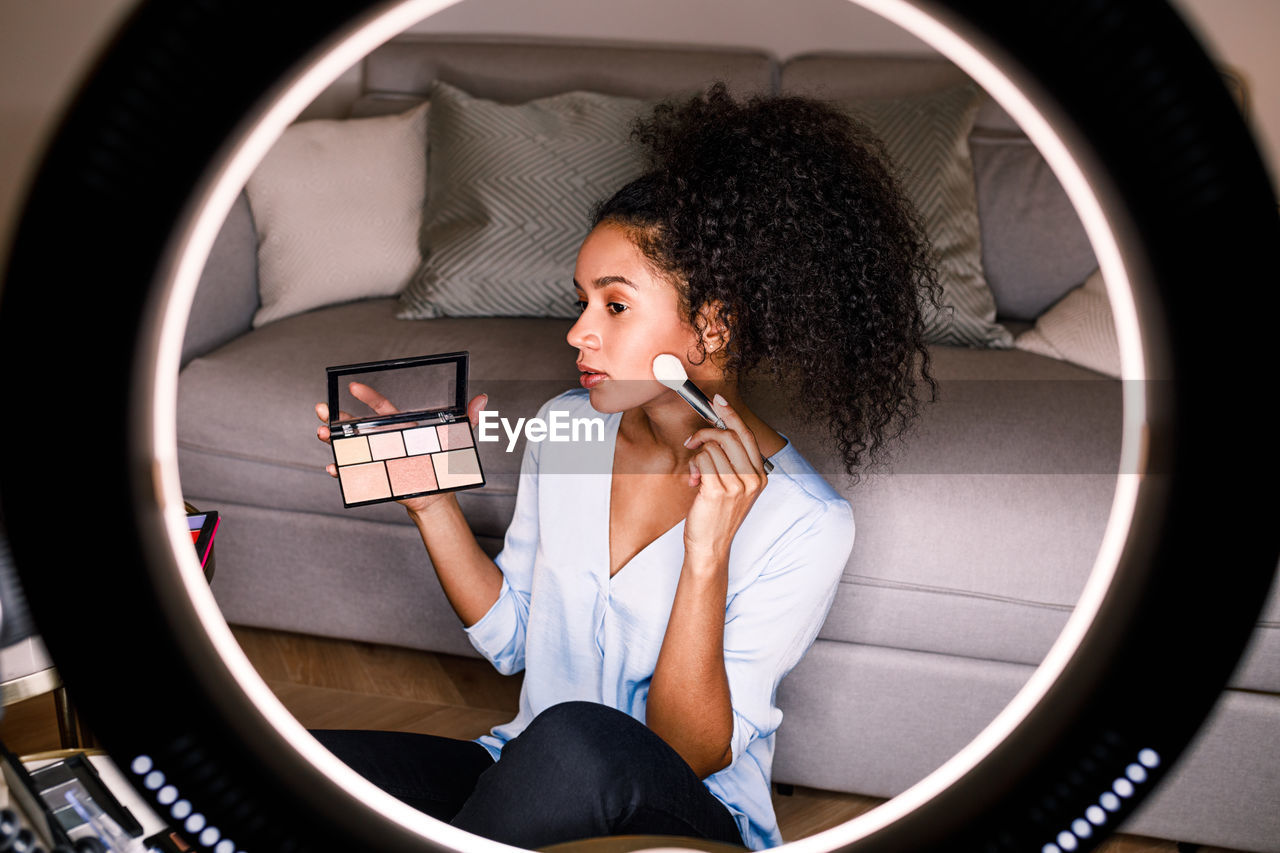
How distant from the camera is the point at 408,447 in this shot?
69 cm

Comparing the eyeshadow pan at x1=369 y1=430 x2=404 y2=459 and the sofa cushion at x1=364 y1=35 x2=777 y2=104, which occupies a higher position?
the sofa cushion at x1=364 y1=35 x2=777 y2=104

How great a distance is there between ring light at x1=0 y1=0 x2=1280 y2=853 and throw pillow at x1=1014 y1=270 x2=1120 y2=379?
88 centimetres

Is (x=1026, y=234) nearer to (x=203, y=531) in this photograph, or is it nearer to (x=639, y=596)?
(x=639, y=596)

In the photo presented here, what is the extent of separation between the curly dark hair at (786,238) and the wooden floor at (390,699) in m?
0.67

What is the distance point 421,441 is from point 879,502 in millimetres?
519

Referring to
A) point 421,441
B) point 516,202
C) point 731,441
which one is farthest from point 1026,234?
point 421,441

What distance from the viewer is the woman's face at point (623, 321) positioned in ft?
2.05

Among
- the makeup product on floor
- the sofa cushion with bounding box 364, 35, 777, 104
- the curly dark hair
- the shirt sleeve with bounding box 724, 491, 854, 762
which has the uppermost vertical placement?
the sofa cushion with bounding box 364, 35, 777, 104

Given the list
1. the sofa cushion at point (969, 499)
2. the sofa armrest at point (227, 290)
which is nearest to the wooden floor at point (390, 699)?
the sofa cushion at point (969, 499)

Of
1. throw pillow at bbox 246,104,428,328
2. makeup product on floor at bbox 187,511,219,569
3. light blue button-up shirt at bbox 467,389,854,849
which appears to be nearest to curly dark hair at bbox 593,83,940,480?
light blue button-up shirt at bbox 467,389,854,849

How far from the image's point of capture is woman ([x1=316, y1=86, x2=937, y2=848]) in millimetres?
582

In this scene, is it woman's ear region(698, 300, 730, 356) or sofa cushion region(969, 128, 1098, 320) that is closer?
woman's ear region(698, 300, 730, 356)

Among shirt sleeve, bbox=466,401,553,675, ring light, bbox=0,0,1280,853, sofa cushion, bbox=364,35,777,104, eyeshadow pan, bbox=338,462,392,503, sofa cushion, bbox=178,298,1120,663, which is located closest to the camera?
ring light, bbox=0,0,1280,853

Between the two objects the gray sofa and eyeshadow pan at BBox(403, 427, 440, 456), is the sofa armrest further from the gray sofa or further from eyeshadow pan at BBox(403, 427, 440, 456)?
eyeshadow pan at BBox(403, 427, 440, 456)
